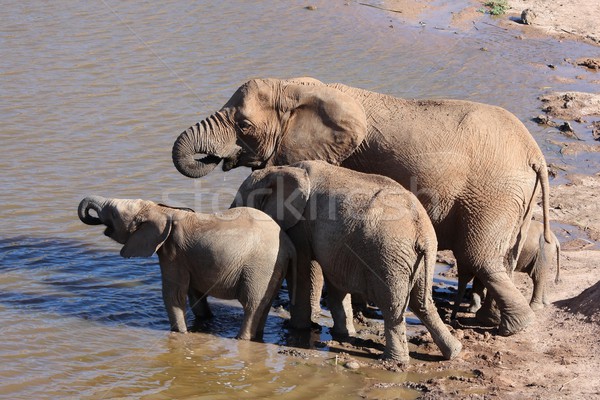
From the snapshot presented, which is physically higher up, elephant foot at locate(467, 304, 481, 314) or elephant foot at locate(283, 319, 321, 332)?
elephant foot at locate(283, 319, 321, 332)

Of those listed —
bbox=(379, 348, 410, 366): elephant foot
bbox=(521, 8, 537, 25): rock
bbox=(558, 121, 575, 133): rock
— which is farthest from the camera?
bbox=(521, 8, 537, 25): rock

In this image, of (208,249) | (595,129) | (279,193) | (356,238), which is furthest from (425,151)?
(595,129)

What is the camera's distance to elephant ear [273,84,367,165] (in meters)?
9.01

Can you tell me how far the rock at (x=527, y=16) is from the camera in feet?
69.8

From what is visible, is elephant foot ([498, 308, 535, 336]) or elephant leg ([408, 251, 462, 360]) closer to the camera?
elephant leg ([408, 251, 462, 360])

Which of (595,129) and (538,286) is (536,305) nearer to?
(538,286)

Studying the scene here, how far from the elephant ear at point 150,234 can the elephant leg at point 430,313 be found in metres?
2.05

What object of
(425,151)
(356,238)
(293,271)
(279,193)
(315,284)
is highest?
(425,151)

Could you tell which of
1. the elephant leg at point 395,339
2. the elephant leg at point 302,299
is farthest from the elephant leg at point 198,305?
the elephant leg at point 395,339

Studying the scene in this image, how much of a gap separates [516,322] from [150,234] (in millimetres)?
3156

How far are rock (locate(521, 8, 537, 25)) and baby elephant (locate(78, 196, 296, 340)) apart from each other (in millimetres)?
14060

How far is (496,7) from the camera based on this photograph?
21969mm

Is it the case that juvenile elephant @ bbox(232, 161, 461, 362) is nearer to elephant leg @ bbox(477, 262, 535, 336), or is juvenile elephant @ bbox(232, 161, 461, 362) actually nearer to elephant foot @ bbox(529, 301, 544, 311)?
elephant leg @ bbox(477, 262, 535, 336)

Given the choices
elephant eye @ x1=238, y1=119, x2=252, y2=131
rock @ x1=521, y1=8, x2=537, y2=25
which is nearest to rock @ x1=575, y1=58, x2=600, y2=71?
rock @ x1=521, y1=8, x2=537, y2=25
